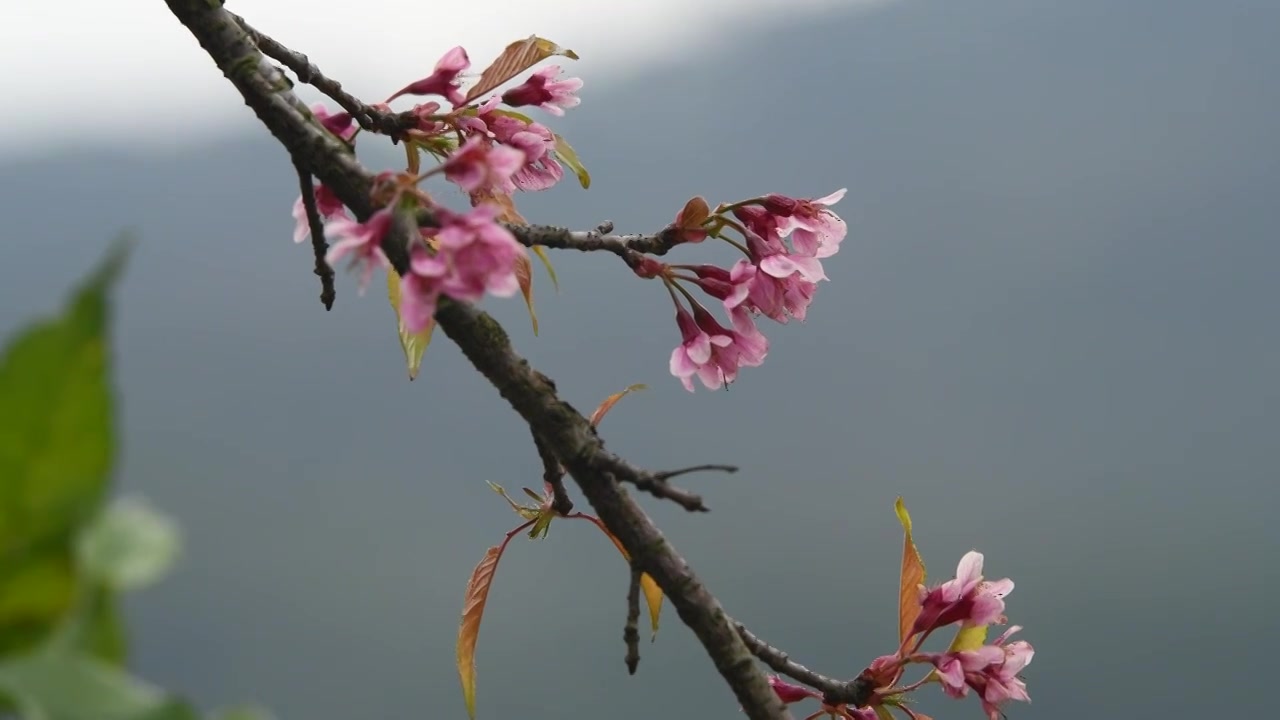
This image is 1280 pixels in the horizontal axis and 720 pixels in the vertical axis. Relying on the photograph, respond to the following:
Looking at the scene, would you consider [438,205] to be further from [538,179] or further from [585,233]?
[538,179]

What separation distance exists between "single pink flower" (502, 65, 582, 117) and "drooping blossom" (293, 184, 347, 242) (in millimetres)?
117

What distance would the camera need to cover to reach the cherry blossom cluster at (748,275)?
56 centimetres

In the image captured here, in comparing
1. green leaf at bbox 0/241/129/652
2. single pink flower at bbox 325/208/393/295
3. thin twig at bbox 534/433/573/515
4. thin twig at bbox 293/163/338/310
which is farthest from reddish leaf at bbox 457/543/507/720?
green leaf at bbox 0/241/129/652

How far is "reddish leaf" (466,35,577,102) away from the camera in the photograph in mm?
611

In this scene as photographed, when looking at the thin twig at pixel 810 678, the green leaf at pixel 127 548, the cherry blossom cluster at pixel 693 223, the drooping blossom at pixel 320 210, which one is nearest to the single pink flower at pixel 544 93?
the cherry blossom cluster at pixel 693 223

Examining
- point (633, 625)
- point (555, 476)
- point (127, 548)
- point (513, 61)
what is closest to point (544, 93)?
point (513, 61)

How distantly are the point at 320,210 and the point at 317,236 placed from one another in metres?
0.04

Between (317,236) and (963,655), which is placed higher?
(317,236)

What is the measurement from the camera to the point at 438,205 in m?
0.37

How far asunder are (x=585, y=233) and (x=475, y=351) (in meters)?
0.14

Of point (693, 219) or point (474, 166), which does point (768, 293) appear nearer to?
point (693, 219)

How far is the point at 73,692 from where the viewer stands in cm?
12

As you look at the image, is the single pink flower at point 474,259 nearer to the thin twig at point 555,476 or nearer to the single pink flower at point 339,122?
the thin twig at point 555,476

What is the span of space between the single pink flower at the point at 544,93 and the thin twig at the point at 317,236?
137 mm
